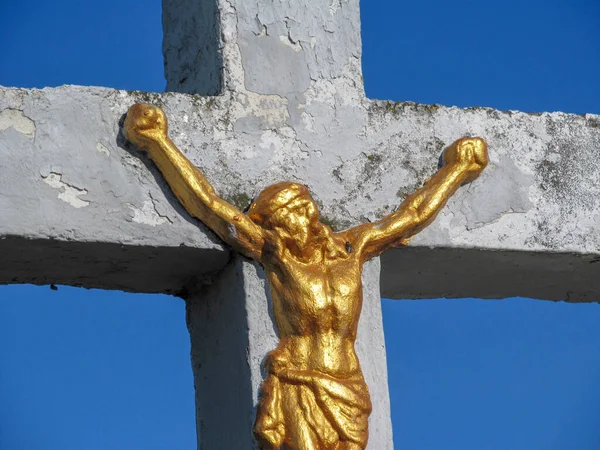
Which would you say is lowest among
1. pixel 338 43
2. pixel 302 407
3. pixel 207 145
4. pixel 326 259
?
pixel 302 407

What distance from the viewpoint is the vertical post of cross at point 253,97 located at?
150 inches

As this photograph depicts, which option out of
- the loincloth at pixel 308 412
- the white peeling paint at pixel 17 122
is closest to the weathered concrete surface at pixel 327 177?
the white peeling paint at pixel 17 122

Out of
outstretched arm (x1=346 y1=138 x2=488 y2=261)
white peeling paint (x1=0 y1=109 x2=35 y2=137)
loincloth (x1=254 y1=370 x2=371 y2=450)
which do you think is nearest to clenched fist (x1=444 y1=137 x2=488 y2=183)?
outstretched arm (x1=346 y1=138 x2=488 y2=261)

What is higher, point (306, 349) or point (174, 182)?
point (174, 182)

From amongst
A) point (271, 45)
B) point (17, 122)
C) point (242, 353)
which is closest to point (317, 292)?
point (242, 353)

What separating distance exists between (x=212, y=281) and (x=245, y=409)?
1.26 ft

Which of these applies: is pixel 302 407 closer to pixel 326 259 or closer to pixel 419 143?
pixel 326 259

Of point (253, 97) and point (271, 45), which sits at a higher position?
point (271, 45)

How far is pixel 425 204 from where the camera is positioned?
4.00m

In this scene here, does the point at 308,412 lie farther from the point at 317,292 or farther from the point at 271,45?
the point at 271,45

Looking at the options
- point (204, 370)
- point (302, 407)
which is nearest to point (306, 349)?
point (302, 407)

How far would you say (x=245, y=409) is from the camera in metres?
3.77

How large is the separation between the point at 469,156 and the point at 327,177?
1.17 feet

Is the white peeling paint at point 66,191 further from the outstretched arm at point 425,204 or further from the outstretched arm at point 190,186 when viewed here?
the outstretched arm at point 425,204
